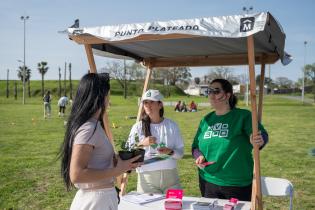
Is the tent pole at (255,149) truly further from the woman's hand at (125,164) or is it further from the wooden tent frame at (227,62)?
the woman's hand at (125,164)

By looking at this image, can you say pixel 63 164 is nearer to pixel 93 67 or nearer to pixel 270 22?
pixel 93 67

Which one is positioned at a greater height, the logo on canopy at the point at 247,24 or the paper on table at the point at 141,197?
the logo on canopy at the point at 247,24

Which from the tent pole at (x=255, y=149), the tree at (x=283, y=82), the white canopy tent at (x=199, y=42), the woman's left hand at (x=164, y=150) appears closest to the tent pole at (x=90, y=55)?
the white canopy tent at (x=199, y=42)

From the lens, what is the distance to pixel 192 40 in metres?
4.29

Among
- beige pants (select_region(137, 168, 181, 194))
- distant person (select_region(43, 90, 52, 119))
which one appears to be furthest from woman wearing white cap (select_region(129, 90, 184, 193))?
distant person (select_region(43, 90, 52, 119))

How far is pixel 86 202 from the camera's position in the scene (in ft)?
8.86

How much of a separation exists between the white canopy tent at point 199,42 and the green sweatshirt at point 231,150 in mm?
271

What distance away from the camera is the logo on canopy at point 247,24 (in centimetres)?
309

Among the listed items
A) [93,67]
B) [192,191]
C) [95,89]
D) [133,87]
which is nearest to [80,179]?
[95,89]

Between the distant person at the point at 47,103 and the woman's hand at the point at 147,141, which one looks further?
the distant person at the point at 47,103

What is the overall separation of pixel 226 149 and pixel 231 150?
52 mm

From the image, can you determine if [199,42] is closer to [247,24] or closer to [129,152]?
[247,24]

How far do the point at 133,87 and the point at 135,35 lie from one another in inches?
3416

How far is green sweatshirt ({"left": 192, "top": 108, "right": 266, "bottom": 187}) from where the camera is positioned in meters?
3.86
